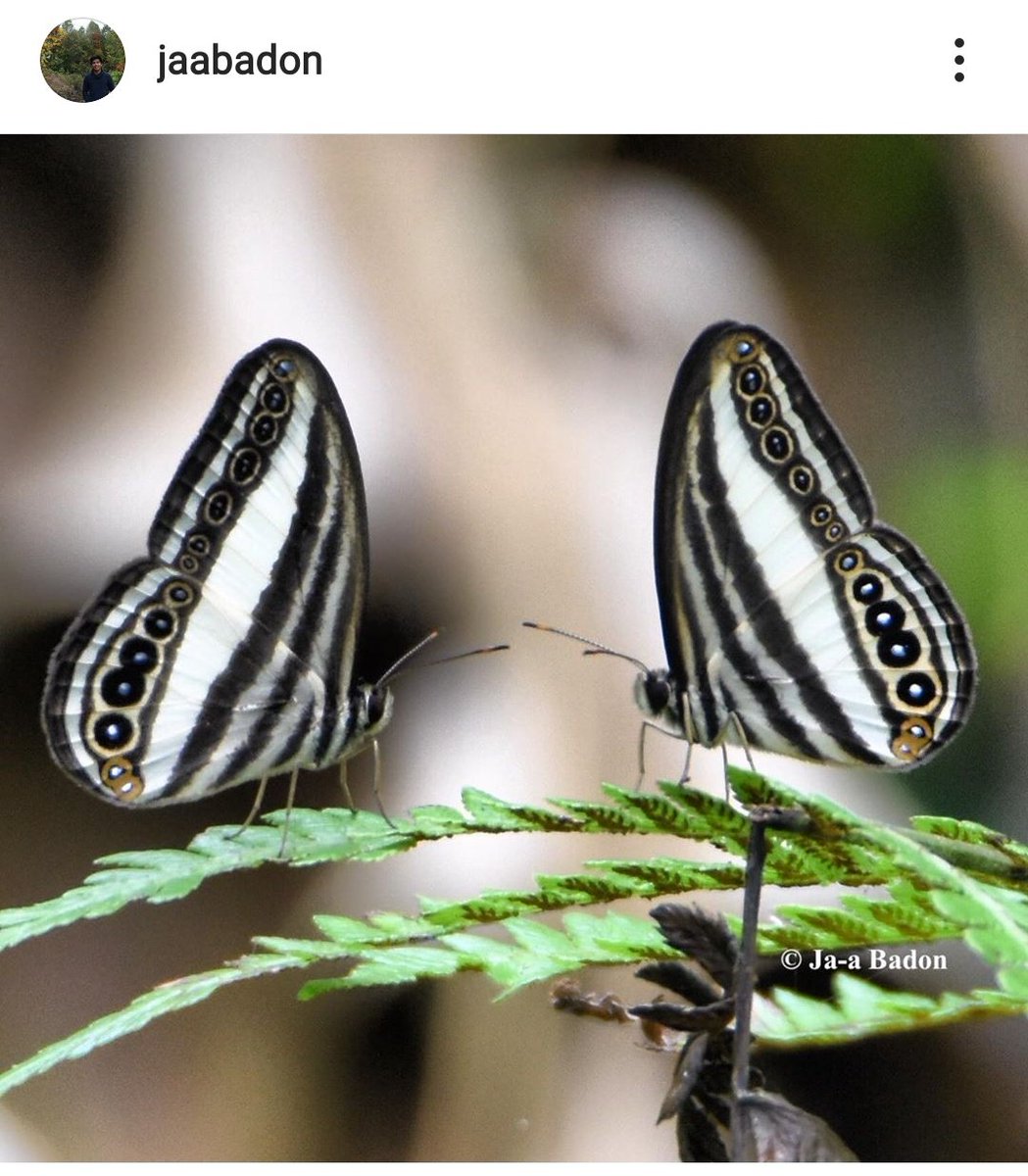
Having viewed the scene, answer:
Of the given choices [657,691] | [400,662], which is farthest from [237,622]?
[657,691]

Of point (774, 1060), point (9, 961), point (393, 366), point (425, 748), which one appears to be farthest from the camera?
point (393, 366)

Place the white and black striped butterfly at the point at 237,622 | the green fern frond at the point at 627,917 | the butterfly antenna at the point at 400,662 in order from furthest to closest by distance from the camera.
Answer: the butterfly antenna at the point at 400,662
the white and black striped butterfly at the point at 237,622
the green fern frond at the point at 627,917

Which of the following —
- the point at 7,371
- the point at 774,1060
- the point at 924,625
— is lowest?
the point at 774,1060
